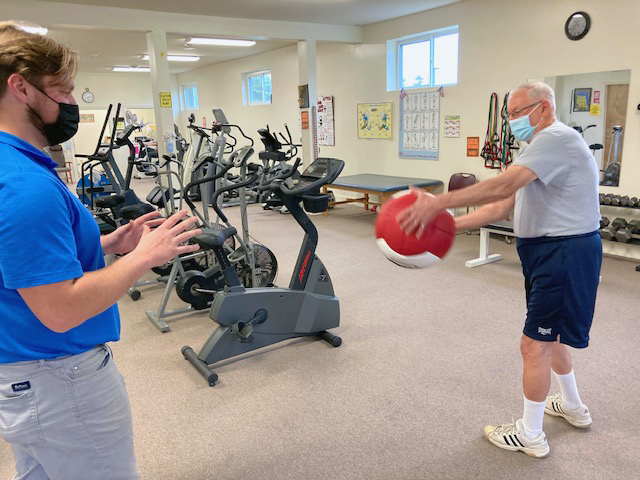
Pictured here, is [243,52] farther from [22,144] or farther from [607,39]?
[22,144]

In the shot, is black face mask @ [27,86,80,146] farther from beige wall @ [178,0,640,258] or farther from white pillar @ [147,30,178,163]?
white pillar @ [147,30,178,163]

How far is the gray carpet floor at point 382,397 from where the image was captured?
221cm

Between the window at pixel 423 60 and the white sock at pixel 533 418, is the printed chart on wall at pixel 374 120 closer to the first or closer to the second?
the window at pixel 423 60

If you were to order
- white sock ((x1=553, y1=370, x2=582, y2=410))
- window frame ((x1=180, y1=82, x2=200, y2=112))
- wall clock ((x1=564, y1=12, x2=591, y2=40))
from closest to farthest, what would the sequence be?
white sock ((x1=553, y1=370, x2=582, y2=410)) → wall clock ((x1=564, y1=12, x2=591, y2=40)) → window frame ((x1=180, y1=82, x2=200, y2=112))

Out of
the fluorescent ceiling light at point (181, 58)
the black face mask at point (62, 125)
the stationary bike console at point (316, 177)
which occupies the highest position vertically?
the fluorescent ceiling light at point (181, 58)

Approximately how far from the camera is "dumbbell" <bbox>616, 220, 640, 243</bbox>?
4.80 metres

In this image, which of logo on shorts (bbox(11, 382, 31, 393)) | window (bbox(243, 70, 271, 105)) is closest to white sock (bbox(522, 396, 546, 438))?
logo on shorts (bbox(11, 382, 31, 393))

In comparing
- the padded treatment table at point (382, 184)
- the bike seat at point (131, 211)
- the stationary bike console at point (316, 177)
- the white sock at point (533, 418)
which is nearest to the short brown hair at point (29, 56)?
the stationary bike console at point (316, 177)

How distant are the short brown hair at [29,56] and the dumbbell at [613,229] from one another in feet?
17.0

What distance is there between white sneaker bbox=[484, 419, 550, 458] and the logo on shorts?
2.01 metres

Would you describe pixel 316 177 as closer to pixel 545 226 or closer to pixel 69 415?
pixel 545 226

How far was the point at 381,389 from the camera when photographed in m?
2.82

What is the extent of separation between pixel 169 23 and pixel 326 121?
352cm

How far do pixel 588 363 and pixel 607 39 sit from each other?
3.85 m
